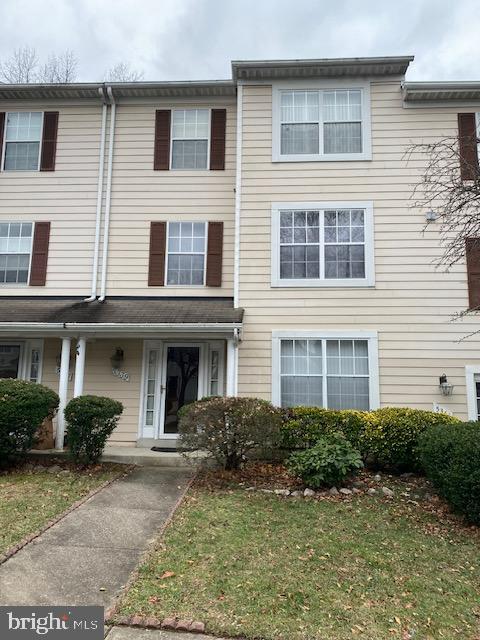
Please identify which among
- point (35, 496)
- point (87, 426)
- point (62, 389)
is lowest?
point (35, 496)

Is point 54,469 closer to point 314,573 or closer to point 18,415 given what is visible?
point 18,415

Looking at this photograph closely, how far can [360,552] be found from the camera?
452 centimetres

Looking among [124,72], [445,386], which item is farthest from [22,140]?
[124,72]

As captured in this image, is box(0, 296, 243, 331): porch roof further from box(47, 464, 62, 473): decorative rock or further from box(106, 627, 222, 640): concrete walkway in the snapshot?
box(106, 627, 222, 640): concrete walkway

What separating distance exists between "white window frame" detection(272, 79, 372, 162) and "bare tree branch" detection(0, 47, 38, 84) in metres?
13.5

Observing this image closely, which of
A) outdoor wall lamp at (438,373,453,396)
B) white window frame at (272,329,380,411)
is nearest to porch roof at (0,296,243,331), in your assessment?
white window frame at (272,329,380,411)

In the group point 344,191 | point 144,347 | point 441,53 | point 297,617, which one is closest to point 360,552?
point 297,617

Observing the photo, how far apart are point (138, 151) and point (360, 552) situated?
9.54m

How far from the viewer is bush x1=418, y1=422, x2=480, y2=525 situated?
514 cm

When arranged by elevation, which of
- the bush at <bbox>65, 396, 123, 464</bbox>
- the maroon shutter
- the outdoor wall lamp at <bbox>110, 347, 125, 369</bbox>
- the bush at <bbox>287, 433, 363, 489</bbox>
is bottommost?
the bush at <bbox>287, 433, 363, 489</bbox>

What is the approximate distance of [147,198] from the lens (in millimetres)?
10695

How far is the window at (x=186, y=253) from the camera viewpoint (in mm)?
10391

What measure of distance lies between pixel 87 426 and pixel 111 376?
8.64ft

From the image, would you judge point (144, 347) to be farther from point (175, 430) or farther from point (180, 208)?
point (180, 208)
